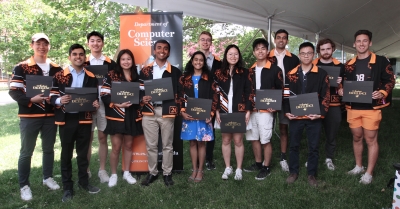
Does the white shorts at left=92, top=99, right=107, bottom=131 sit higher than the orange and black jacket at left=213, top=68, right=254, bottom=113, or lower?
lower

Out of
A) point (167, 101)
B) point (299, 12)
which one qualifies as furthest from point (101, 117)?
point (299, 12)

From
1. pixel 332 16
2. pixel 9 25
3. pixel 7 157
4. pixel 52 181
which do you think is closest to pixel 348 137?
pixel 332 16

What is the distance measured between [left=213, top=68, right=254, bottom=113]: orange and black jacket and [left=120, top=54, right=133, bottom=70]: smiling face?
1168 millimetres

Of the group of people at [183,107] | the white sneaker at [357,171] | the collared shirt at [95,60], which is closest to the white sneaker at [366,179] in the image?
the group of people at [183,107]

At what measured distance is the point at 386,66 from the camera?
12.5ft

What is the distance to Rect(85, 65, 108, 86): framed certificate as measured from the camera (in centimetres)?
417

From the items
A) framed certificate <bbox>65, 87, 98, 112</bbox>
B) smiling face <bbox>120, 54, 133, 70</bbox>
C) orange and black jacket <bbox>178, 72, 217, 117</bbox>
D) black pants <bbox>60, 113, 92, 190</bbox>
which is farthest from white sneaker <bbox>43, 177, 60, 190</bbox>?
orange and black jacket <bbox>178, 72, 217, 117</bbox>

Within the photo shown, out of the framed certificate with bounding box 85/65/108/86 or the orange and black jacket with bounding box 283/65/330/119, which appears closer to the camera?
the orange and black jacket with bounding box 283/65/330/119

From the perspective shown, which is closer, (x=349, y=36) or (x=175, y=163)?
(x=175, y=163)

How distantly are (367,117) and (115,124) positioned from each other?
326cm

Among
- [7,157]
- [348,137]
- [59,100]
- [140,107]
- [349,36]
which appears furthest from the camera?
[349,36]

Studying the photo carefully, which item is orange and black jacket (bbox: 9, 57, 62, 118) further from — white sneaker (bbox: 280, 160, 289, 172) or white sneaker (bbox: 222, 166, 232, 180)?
white sneaker (bbox: 280, 160, 289, 172)

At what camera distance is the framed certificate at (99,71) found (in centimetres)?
417

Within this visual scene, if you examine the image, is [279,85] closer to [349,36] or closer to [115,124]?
[115,124]
